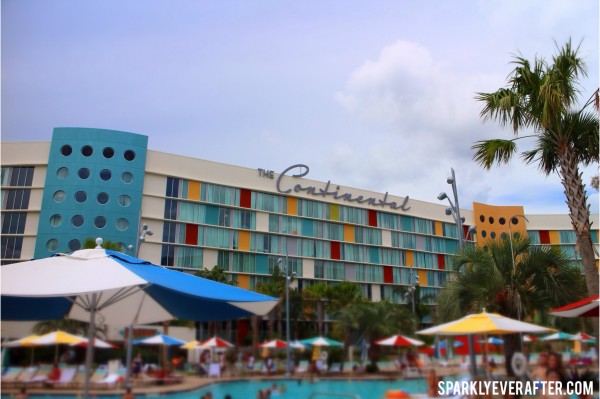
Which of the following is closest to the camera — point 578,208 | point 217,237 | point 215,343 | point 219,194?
point 215,343

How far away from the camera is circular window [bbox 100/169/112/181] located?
71.5ft

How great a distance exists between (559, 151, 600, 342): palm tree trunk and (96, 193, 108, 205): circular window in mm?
20870

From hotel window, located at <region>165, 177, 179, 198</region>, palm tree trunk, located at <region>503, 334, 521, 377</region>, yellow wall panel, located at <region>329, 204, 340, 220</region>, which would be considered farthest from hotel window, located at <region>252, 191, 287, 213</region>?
palm tree trunk, located at <region>503, 334, 521, 377</region>

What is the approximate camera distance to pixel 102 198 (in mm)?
23188

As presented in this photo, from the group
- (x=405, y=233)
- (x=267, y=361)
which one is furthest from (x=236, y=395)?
(x=405, y=233)

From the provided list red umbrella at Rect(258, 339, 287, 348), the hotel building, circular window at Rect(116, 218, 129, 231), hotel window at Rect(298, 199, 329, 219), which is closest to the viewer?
red umbrella at Rect(258, 339, 287, 348)

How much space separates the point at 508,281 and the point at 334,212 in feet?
35.8

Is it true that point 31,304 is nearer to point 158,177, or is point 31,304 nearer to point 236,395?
point 236,395

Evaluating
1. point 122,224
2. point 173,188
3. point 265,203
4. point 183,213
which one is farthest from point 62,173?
point 265,203

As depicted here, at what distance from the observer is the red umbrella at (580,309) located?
4031 mm

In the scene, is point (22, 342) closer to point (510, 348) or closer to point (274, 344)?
point (274, 344)

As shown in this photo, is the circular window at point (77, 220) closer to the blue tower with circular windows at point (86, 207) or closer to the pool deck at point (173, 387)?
the blue tower with circular windows at point (86, 207)

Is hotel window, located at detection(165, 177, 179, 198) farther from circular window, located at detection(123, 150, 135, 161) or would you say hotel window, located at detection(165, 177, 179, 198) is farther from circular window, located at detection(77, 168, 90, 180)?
circular window, located at detection(123, 150, 135, 161)

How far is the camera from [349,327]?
385 cm
